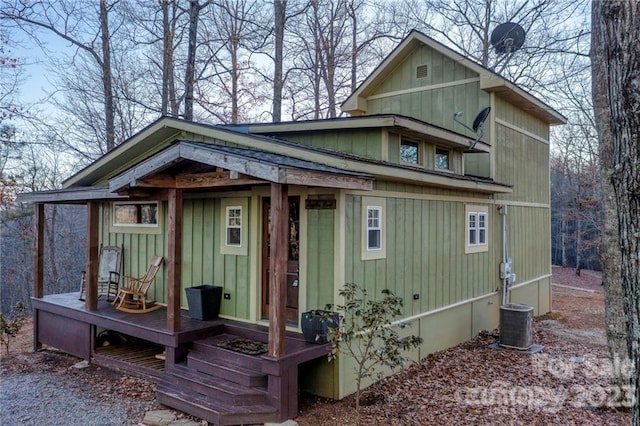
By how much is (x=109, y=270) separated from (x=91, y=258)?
1.42m

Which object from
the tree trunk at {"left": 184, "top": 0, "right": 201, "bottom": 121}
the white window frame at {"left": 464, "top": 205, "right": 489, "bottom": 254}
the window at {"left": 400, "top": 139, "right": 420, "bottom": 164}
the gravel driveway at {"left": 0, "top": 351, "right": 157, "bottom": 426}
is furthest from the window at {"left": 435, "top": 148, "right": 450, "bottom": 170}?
the tree trunk at {"left": 184, "top": 0, "right": 201, "bottom": 121}

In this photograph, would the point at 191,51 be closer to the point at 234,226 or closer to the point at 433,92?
the point at 433,92

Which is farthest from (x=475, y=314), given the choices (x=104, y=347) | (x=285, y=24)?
(x=285, y=24)

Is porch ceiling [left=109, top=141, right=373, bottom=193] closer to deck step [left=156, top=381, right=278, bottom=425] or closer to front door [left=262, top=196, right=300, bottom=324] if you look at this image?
front door [left=262, top=196, right=300, bottom=324]

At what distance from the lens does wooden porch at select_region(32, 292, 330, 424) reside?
476cm

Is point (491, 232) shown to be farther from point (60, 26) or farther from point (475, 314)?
point (60, 26)

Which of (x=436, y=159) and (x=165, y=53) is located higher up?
(x=165, y=53)

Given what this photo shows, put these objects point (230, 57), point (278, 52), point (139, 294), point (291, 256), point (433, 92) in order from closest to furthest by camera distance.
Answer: point (291, 256), point (139, 294), point (433, 92), point (278, 52), point (230, 57)

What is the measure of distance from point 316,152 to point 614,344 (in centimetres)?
434

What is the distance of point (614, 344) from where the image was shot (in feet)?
17.2

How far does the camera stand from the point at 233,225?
679 centimetres

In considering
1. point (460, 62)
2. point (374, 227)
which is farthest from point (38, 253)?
point (460, 62)

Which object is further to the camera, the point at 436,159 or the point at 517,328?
the point at 436,159

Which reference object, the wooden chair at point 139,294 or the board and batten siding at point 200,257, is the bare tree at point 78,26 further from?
the wooden chair at point 139,294
